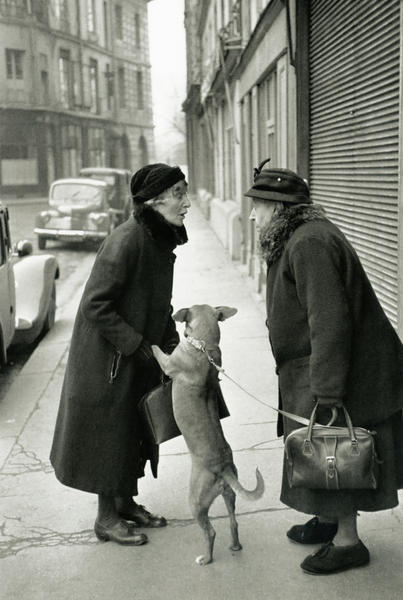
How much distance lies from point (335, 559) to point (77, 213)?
1718 centimetres

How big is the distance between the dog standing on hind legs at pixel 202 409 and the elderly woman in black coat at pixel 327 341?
280mm

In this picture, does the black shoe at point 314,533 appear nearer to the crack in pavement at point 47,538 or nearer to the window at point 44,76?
the crack in pavement at point 47,538

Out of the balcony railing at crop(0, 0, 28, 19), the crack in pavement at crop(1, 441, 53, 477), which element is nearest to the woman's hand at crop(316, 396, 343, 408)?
the crack in pavement at crop(1, 441, 53, 477)

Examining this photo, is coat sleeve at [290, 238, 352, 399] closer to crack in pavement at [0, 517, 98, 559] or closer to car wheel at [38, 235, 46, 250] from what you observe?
crack in pavement at [0, 517, 98, 559]

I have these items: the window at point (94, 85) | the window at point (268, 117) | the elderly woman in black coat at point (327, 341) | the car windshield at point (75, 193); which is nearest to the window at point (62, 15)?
the window at point (94, 85)

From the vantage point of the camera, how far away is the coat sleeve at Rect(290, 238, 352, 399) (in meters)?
3.11

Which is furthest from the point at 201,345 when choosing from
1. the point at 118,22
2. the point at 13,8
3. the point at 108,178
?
the point at 118,22

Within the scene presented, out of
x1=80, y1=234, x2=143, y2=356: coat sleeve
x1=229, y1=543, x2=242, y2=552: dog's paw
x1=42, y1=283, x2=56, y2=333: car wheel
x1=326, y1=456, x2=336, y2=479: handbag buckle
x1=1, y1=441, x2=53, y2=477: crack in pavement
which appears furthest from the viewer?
x1=42, y1=283, x2=56, y2=333: car wheel

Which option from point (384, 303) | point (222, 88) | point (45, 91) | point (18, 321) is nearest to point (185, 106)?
point (45, 91)

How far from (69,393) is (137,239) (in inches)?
32.7

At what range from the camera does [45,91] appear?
45.8m

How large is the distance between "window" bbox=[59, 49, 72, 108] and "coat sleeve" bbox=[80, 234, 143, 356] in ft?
152

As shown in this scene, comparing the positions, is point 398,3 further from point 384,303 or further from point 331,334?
point 331,334

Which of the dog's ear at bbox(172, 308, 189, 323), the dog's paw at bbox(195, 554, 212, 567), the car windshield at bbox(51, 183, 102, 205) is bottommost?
the dog's paw at bbox(195, 554, 212, 567)
